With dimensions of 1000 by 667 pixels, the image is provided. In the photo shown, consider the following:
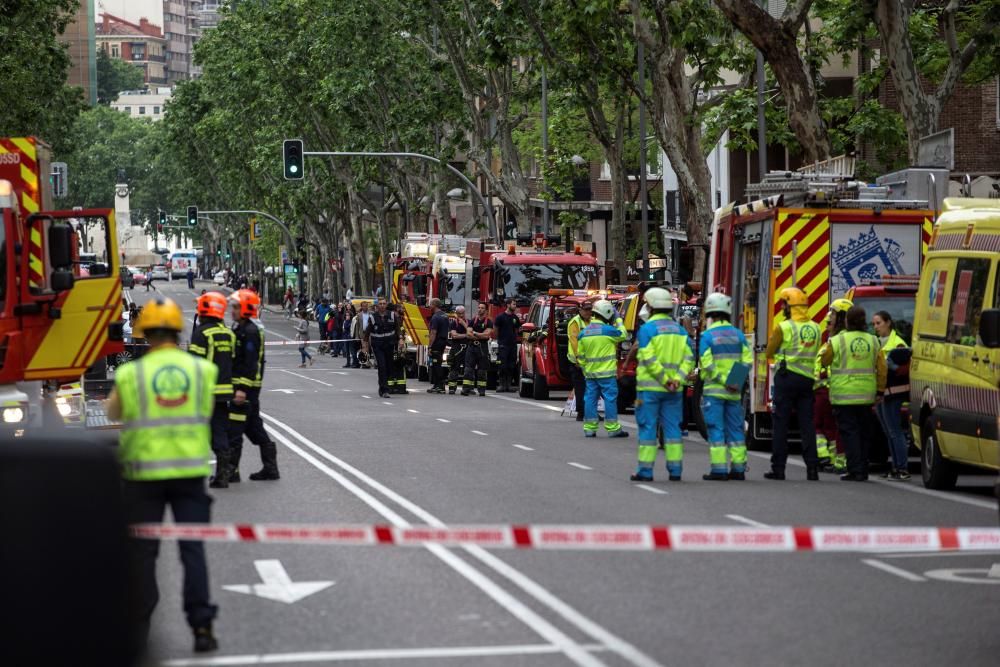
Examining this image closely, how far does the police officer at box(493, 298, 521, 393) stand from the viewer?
35688 millimetres

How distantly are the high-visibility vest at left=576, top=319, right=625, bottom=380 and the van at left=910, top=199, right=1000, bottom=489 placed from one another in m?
6.38

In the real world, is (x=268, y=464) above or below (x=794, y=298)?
below

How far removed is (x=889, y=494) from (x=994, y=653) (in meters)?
7.50

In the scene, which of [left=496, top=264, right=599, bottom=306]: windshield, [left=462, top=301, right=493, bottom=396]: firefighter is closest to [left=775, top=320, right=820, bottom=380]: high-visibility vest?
[left=462, top=301, right=493, bottom=396]: firefighter

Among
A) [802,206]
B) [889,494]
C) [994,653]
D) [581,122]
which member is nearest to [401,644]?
[994,653]

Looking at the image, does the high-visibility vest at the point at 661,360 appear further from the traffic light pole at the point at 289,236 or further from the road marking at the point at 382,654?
the traffic light pole at the point at 289,236

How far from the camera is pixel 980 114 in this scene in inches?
1619

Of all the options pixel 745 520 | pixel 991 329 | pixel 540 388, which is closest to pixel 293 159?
pixel 540 388

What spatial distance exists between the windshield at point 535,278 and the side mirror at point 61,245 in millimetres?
21389

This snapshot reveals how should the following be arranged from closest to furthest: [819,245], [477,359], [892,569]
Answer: [892,569]
[819,245]
[477,359]

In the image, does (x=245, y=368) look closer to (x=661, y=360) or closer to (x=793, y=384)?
(x=661, y=360)

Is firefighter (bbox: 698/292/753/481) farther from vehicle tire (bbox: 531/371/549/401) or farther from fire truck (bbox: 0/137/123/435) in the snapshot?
vehicle tire (bbox: 531/371/549/401)

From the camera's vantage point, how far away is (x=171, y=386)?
29.4ft

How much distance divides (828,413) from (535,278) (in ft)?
63.8
